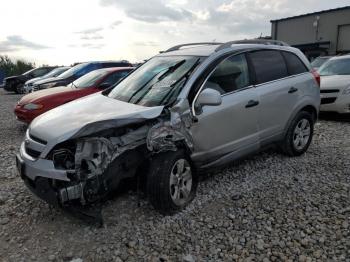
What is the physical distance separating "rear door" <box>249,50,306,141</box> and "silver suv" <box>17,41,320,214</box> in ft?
0.05

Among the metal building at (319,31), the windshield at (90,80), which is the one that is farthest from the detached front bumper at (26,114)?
the metal building at (319,31)

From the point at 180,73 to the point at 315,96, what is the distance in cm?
265

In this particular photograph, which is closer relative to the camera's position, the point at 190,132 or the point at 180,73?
the point at 190,132

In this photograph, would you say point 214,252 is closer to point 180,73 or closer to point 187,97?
point 187,97

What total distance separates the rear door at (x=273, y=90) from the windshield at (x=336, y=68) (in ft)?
15.5

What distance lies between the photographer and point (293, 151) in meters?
5.53

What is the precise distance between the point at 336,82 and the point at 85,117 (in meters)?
6.98

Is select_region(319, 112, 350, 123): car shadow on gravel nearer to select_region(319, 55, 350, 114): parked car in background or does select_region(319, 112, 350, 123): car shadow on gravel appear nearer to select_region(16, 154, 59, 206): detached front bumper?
select_region(319, 55, 350, 114): parked car in background

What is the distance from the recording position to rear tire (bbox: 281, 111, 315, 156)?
5.38 metres

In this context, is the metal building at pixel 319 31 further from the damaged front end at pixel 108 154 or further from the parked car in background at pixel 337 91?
the damaged front end at pixel 108 154

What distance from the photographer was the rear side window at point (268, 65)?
4.81 m

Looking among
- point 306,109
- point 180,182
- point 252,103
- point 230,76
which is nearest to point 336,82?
point 306,109

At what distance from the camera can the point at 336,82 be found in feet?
28.3

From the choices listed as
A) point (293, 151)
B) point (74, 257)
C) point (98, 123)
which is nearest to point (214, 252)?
point (74, 257)
